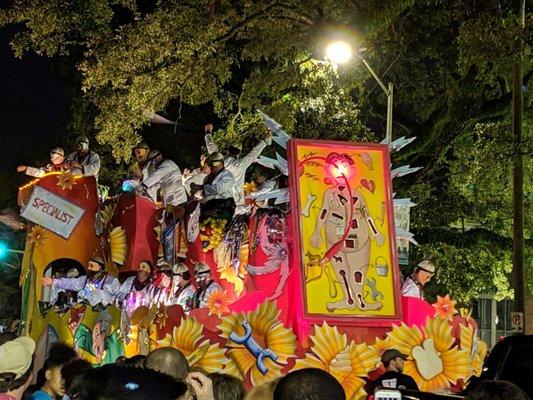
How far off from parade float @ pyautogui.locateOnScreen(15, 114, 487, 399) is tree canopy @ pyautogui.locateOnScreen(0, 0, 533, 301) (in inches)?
174

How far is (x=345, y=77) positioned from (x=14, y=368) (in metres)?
19.8

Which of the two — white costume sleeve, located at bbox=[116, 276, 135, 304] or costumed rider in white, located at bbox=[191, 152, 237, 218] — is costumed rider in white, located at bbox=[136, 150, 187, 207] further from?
white costume sleeve, located at bbox=[116, 276, 135, 304]

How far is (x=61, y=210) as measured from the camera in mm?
13812

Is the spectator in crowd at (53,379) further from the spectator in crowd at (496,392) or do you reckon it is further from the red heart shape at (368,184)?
the red heart shape at (368,184)

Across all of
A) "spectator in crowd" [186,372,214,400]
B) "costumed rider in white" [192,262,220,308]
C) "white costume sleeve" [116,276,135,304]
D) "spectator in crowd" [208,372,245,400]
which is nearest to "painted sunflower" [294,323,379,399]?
"costumed rider in white" [192,262,220,308]

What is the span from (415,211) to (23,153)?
19399mm

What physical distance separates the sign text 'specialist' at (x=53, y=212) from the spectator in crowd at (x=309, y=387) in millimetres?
10541

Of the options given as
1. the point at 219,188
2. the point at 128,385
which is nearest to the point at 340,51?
Result: the point at 219,188

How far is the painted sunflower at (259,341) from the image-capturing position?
9602 millimetres

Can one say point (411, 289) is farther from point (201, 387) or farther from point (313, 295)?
point (201, 387)

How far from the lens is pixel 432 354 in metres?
10.0

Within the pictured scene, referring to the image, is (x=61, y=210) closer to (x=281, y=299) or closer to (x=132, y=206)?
(x=132, y=206)

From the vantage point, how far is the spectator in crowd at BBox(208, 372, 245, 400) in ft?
16.1

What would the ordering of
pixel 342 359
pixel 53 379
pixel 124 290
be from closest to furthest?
pixel 53 379 < pixel 342 359 < pixel 124 290
